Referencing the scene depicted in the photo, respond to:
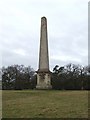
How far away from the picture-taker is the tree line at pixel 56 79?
152ft

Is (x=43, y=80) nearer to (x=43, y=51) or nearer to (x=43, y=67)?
(x=43, y=67)

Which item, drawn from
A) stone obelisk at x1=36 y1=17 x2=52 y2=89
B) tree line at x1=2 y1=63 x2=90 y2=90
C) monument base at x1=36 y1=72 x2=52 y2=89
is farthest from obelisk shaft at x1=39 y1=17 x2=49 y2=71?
tree line at x1=2 y1=63 x2=90 y2=90

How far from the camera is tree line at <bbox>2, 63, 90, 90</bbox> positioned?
152 feet

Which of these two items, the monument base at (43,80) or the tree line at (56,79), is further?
the tree line at (56,79)

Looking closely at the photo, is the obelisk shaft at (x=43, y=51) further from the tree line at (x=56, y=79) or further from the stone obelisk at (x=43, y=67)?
the tree line at (x=56, y=79)

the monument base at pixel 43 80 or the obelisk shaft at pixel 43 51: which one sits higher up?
the obelisk shaft at pixel 43 51


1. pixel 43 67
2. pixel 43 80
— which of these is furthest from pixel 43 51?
pixel 43 80

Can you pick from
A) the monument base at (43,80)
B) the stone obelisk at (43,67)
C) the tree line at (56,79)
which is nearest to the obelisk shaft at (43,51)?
the stone obelisk at (43,67)

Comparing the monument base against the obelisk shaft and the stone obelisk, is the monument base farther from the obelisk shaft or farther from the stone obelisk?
the obelisk shaft

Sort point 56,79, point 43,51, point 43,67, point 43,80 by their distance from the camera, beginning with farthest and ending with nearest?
point 56,79 → point 43,51 → point 43,67 → point 43,80

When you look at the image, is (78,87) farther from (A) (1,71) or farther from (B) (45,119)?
(B) (45,119)

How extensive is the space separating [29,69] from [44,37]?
3699 cm

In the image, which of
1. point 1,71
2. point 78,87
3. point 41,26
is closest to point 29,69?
point 1,71

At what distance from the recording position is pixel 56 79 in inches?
1889
